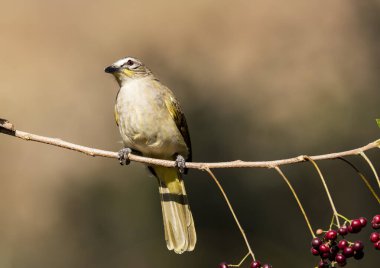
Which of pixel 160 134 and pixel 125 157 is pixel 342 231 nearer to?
pixel 125 157

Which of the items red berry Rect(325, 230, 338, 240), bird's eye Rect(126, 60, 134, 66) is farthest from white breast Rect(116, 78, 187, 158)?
red berry Rect(325, 230, 338, 240)

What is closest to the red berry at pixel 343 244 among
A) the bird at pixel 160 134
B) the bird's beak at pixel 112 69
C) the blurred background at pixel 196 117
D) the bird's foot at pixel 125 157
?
the bird's foot at pixel 125 157

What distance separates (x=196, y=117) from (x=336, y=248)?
7518 mm

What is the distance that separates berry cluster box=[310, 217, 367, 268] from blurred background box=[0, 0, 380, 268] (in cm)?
487

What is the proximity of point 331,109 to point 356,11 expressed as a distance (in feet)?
14.4

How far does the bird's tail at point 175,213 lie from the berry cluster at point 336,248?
2.01 metres

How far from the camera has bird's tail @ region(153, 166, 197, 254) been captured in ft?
16.2

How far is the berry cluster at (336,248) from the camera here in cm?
293

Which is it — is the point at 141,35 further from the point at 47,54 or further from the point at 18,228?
the point at 18,228

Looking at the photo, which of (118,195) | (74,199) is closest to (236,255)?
(118,195)

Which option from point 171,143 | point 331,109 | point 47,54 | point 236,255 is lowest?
point 236,255

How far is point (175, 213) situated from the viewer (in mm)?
5105

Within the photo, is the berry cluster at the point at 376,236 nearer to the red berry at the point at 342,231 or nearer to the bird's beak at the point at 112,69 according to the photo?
the red berry at the point at 342,231

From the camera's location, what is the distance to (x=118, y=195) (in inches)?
376
